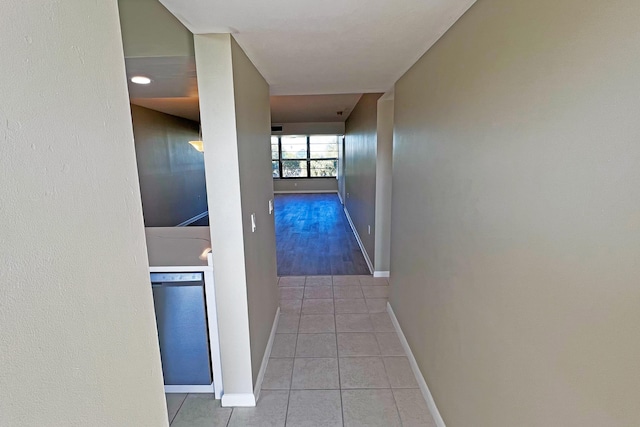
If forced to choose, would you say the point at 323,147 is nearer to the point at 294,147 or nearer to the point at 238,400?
the point at 294,147

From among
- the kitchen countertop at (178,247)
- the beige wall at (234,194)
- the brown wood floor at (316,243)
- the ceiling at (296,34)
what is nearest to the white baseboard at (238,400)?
the beige wall at (234,194)

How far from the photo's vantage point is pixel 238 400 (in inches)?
77.4

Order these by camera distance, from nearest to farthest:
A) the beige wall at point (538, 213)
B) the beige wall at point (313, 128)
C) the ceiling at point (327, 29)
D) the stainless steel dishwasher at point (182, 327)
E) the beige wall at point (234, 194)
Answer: the beige wall at point (538, 213) < the ceiling at point (327, 29) < the beige wall at point (234, 194) < the stainless steel dishwasher at point (182, 327) < the beige wall at point (313, 128)

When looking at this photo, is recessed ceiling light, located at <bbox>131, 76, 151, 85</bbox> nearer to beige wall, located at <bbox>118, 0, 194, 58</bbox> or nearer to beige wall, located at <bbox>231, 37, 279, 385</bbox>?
beige wall, located at <bbox>118, 0, 194, 58</bbox>

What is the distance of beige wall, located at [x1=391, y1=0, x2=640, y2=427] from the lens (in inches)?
27.2

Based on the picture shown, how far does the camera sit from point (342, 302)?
3275 mm

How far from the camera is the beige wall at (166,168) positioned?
5.11m

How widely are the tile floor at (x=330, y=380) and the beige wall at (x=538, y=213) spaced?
1.22ft

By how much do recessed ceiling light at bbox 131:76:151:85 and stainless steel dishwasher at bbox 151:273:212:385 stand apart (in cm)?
138

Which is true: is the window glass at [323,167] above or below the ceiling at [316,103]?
below

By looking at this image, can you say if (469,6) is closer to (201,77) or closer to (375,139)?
(201,77)

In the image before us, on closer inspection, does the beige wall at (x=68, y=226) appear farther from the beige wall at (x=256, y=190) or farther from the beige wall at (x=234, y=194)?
the beige wall at (x=256, y=190)

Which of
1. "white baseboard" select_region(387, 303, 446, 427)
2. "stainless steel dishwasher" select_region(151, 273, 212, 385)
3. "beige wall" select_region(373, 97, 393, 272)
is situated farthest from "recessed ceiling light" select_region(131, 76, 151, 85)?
"white baseboard" select_region(387, 303, 446, 427)

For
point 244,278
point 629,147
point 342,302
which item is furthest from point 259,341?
point 629,147
